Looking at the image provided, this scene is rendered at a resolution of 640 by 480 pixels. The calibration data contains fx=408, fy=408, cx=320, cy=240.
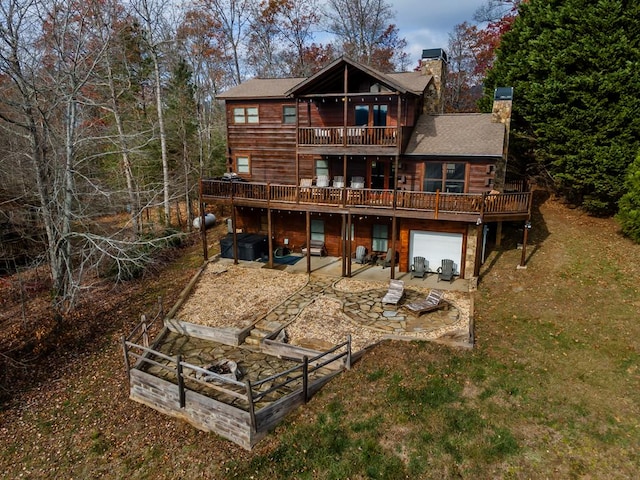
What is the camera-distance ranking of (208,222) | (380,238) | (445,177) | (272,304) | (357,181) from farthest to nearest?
(208,222) → (380,238) → (357,181) → (445,177) → (272,304)

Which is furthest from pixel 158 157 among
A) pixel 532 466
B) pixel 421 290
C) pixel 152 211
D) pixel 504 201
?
pixel 532 466

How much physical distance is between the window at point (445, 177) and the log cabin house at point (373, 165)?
0.14 feet

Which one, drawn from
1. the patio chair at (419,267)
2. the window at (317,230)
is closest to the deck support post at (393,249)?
the patio chair at (419,267)

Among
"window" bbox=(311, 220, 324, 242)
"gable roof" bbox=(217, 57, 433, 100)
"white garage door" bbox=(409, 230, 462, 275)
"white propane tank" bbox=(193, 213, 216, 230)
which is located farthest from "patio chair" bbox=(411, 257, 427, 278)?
"white propane tank" bbox=(193, 213, 216, 230)

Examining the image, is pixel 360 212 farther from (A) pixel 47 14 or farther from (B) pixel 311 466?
(A) pixel 47 14

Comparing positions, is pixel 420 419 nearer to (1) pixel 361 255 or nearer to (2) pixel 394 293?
(2) pixel 394 293

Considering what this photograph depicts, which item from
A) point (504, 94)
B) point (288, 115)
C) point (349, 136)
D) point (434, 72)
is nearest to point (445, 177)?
point (349, 136)

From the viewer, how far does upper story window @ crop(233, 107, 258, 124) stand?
21125 mm

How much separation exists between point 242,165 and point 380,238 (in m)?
8.46

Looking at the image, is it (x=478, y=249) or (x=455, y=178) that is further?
(x=455, y=178)

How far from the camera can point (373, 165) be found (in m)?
19.6

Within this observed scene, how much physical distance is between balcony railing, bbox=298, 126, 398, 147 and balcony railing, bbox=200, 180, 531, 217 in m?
2.11

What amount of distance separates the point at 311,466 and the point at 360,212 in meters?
10.5

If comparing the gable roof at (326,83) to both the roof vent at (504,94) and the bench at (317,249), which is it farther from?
the bench at (317,249)
